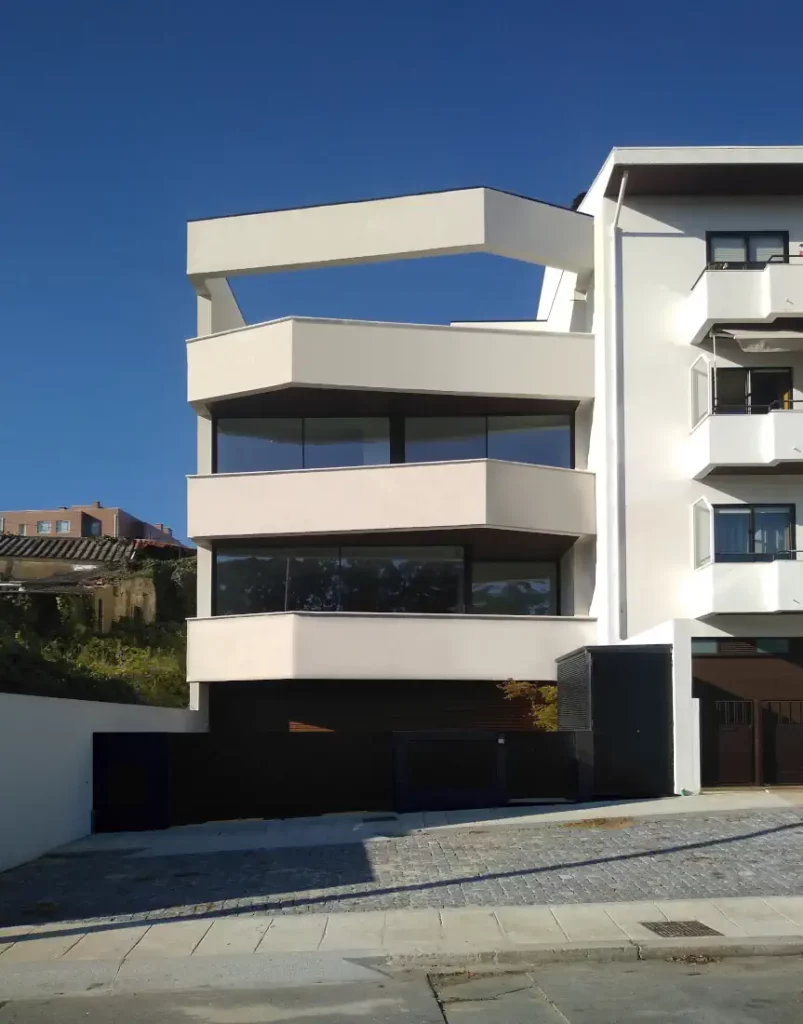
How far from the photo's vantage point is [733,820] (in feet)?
55.8

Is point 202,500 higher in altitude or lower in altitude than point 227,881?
higher

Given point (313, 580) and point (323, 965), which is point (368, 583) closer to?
point (313, 580)

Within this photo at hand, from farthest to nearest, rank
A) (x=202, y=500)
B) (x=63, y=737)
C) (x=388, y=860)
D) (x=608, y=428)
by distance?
(x=202, y=500) < (x=608, y=428) < (x=63, y=737) < (x=388, y=860)

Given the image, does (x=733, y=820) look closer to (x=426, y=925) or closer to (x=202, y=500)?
(x=426, y=925)

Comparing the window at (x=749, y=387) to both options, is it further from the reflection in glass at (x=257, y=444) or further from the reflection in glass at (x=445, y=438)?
the reflection in glass at (x=257, y=444)

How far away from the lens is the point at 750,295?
22.7 meters

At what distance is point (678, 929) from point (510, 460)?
50.9ft

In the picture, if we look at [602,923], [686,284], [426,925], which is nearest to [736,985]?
[602,923]

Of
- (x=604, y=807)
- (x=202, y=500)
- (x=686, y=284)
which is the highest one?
(x=686, y=284)

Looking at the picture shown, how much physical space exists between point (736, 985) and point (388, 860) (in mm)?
6720

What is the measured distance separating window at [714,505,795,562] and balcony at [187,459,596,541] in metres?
2.78

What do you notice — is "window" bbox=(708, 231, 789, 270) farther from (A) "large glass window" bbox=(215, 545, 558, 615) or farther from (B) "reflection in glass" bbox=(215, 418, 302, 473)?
(B) "reflection in glass" bbox=(215, 418, 302, 473)

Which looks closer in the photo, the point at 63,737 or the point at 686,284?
the point at 63,737

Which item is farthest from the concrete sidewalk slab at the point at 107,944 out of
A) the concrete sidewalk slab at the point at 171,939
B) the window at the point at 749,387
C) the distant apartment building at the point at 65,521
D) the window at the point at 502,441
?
the distant apartment building at the point at 65,521
